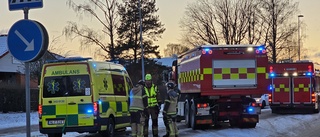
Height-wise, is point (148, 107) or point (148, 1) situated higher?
point (148, 1)

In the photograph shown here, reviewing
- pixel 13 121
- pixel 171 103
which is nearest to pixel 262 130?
pixel 171 103

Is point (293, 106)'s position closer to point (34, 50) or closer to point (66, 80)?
point (66, 80)

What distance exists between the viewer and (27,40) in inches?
268

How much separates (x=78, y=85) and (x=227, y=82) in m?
5.61

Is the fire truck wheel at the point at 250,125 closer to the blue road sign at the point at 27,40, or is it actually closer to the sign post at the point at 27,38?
the sign post at the point at 27,38

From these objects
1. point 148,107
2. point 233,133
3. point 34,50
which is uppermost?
point 34,50

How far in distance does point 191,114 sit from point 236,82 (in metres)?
2.19

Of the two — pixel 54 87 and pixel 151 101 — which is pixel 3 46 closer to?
pixel 54 87

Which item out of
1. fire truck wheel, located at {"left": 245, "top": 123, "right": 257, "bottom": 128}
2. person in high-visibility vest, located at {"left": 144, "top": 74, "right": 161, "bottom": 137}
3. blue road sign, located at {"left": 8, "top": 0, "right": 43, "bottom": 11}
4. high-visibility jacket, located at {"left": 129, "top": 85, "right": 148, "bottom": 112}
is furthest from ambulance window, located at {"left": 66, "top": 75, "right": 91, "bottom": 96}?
fire truck wheel, located at {"left": 245, "top": 123, "right": 257, "bottom": 128}

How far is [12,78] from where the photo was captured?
49.8 m

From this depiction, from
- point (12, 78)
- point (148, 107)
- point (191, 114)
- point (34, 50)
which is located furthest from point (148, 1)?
point (34, 50)

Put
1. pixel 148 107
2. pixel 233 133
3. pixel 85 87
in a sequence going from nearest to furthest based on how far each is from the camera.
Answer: pixel 85 87
pixel 148 107
pixel 233 133

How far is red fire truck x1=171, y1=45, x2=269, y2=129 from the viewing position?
16469 millimetres

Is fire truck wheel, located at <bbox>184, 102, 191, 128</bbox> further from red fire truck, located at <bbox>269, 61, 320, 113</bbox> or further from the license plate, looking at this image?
red fire truck, located at <bbox>269, 61, 320, 113</bbox>
